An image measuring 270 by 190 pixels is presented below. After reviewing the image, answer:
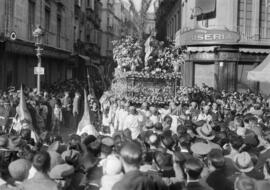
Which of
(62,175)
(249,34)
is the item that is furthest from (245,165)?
(249,34)

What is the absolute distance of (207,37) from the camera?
21.4 meters

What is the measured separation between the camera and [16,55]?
71.6 ft

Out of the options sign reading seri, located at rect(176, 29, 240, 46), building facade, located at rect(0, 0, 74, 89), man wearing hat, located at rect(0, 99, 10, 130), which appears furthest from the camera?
sign reading seri, located at rect(176, 29, 240, 46)

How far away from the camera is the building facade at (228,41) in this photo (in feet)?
70.6

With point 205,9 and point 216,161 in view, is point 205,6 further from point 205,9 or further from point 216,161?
point 216,161

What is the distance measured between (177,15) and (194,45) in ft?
27.5

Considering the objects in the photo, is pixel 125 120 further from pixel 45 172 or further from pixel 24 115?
pixel 45 172

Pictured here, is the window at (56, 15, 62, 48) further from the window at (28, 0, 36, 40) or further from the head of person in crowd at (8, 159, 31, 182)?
the head of person in crowd at (8, 159, 31, 182)

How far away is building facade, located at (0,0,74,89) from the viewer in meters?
19.8

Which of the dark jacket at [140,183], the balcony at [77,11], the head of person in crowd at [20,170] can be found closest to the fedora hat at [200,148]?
the dark jacket at [140,183]

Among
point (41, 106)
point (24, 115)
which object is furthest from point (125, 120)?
point (41, 106)

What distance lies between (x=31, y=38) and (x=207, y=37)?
8665mm

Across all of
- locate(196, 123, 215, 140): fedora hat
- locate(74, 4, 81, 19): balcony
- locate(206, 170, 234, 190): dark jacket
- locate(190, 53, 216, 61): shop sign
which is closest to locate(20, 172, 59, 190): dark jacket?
locate(206, 170, 234, 190): dark jacket

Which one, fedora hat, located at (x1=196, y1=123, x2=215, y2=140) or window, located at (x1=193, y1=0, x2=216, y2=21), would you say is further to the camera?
window, located at (x1=193, y1=0, x2=216, y2=21)
